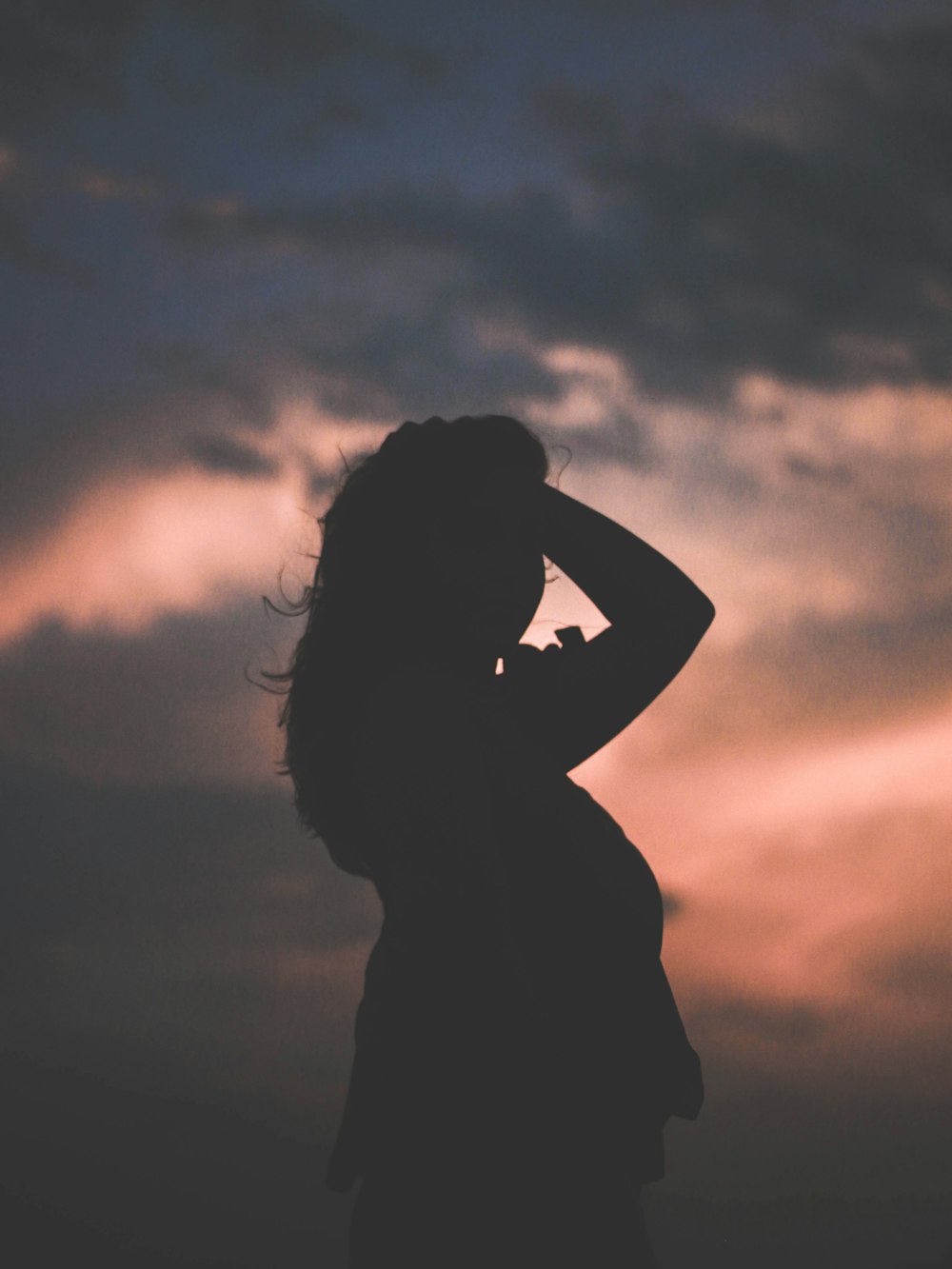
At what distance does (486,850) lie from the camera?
3166mm

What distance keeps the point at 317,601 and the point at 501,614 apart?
60 cm

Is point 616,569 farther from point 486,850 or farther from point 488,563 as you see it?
point 486,850

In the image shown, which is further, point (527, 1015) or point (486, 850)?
point (486, 850)

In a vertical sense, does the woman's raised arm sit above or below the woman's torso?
above

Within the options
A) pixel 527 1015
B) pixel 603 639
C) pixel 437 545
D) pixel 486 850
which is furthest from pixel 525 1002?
pixel 437 545

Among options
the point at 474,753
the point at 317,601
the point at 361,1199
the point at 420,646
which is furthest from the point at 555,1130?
the point at 317,601

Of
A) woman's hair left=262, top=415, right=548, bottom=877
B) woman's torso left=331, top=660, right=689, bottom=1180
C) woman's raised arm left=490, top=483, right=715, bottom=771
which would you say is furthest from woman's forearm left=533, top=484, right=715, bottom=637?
woman's torso left=331, top=660, right=689, bottom=1180

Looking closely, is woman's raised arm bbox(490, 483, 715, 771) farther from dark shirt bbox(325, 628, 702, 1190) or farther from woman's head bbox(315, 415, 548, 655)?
dark shirt bbox(325, 628, 702, 1190)

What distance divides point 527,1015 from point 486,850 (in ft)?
1.34

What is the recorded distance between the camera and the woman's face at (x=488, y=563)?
147 inches

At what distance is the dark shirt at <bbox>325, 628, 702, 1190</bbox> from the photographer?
9.98 ft

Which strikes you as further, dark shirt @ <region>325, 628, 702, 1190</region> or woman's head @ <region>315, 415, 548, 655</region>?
woman's head @ <region>315, 415, 548, 655</region>

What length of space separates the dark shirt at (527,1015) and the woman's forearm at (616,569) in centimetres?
48

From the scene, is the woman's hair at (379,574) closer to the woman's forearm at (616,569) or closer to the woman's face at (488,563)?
the woman's face at (488,563)
